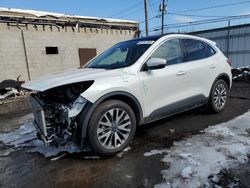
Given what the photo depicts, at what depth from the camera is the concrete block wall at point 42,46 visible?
38.0ft

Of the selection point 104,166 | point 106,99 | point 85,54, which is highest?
point 85,54

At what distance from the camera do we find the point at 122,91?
3547 millimetres

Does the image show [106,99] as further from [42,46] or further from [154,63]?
[42,46]

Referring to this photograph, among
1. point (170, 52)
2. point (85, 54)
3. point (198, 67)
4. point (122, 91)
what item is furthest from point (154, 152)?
point (85, 54)

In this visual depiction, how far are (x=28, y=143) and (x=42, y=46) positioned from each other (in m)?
9.27

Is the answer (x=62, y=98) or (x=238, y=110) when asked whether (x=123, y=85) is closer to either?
(x=62, y=98)

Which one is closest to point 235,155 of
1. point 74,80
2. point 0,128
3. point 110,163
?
point 110,163

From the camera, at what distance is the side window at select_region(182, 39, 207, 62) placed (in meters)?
4.57

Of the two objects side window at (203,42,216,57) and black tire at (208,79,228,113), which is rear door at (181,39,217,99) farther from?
black tire at (208,79,228,113)

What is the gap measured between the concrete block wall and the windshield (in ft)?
27.1

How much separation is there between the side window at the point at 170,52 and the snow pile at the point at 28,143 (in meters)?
2.02

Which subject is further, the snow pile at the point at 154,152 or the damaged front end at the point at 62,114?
the snow pile at the point at 154,152

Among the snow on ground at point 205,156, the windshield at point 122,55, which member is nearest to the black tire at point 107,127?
the snow on ground at point 205,156

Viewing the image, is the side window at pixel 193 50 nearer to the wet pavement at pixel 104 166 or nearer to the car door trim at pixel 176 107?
the car door trim at pixel 176 107
